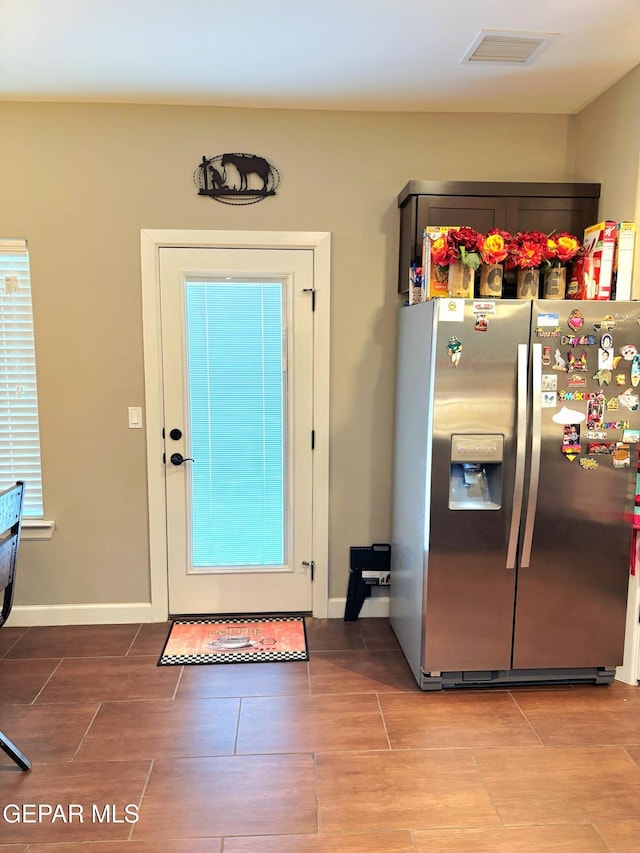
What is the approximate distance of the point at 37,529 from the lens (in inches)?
124

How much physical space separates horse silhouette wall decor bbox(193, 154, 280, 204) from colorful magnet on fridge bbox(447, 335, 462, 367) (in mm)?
1315

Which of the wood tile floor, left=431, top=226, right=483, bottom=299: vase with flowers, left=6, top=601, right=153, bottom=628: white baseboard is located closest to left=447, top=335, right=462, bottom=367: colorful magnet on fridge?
left=431, top=226, right=483, bottom=299: vase with flowers

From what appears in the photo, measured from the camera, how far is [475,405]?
2441mm

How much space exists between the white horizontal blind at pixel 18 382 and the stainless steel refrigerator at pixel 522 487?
2.04m

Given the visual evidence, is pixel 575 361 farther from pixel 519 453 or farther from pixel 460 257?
pixel 460 257

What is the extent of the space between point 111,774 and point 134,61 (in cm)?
287

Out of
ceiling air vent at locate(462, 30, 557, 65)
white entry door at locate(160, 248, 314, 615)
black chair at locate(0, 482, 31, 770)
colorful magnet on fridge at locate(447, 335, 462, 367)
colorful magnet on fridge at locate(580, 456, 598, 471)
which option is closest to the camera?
black chair at locate(0, 482, 31, 770)

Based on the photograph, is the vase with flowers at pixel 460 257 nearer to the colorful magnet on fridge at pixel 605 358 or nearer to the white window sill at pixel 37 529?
the colorful magnet on fridge at pixel 605 358

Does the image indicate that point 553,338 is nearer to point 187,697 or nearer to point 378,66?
point 378,66

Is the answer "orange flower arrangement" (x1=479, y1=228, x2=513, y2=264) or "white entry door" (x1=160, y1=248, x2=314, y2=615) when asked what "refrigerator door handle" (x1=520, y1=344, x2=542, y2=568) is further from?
"white entry door" (x1=160, y1=248, x2=314, y2=615)

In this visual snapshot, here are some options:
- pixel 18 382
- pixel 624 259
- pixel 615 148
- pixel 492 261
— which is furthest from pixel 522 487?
pixel 18 382

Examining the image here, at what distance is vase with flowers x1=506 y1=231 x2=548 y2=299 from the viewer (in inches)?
97.5

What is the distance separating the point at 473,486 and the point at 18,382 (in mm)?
2416

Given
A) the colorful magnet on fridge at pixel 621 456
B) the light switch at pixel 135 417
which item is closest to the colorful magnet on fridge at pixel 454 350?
the colorful magnet on fridge at pixel 621 456
